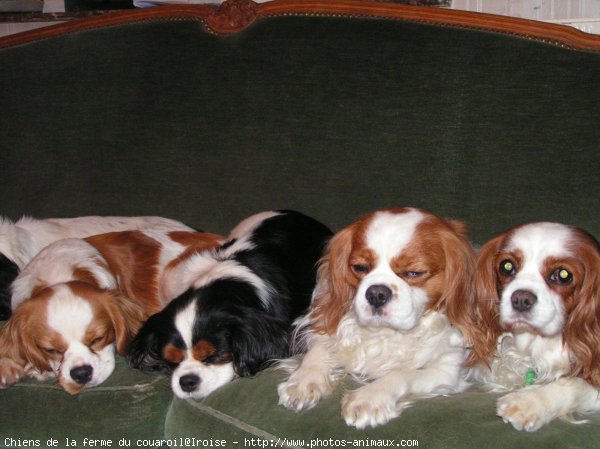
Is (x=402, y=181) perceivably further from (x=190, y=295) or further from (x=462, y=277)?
(x=190, y=295)

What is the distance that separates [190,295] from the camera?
2680 millimetres

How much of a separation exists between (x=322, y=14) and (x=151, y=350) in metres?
1.82

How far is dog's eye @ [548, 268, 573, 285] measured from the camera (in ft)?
7.45

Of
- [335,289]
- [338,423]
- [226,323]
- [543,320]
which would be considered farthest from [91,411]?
[543,320]

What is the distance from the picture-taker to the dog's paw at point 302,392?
227 centimetres

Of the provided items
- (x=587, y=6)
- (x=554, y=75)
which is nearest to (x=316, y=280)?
(x=554, y=75)

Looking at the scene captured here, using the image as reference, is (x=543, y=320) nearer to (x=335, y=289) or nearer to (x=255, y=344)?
(x=335, y=289)

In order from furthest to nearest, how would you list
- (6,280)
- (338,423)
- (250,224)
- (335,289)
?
(250,224)
(6,280)
(335,289)
(338,423)

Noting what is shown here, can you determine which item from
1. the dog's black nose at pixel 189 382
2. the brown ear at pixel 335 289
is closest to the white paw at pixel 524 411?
the brown ear at pixel 335 289

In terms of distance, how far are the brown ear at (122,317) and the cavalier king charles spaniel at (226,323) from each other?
0.12 metres

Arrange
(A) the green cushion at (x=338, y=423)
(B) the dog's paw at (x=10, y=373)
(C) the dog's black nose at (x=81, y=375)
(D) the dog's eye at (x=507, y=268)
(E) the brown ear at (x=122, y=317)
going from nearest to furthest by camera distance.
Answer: (A) the green cushion at (x=338, y=423) < (D) the dog's eye at (x=507, y=268) < (C) the dog's black nose at (x=81, y=375) < (B) the dog's paw at (x=10, y=373) < (E) the brown ear at (x=122, y=317)

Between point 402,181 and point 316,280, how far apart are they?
665 mm

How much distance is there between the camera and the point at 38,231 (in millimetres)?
3598

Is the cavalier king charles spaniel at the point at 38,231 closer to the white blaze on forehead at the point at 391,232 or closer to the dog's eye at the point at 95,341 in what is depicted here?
the dog's eye at the point at 95,341
